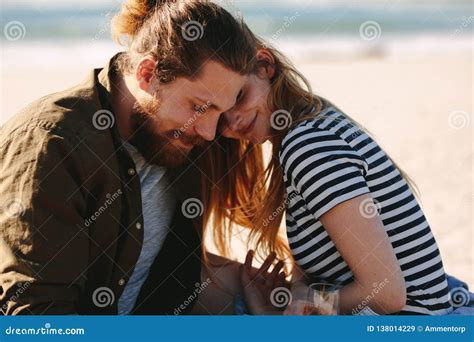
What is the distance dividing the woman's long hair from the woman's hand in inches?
3.2

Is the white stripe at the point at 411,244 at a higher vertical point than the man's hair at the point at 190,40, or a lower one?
lower

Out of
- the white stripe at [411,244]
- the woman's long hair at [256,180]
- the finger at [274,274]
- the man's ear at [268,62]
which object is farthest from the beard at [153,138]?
the white stripe at [411,244]

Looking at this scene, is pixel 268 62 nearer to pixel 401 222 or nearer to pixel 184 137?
pixel 184 137

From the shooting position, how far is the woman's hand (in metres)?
3.29

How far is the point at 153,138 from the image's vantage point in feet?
10.0

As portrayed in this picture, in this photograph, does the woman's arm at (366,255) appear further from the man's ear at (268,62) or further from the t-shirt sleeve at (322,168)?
the man's ear at (268,62)

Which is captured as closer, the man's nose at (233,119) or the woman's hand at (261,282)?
the man's nose at (233,119)

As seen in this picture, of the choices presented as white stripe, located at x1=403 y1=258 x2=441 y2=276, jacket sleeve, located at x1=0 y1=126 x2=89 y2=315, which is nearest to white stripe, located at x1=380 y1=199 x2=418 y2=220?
white stripe, located at x1=403 y1=258 x2=441 y2=276

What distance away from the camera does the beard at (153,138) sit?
9.84ft

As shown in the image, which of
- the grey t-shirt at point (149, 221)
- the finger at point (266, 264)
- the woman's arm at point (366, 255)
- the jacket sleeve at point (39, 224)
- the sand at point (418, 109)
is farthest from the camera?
the sand at point (418, 109)

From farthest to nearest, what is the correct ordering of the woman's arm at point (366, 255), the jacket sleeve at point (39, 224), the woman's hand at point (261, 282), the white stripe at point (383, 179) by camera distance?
the woman's hand at point (261, 282) < the white stripe at point (383, 179) < the woman's arm at point (366, 255) < the jacket sleeve at point (39, 224)

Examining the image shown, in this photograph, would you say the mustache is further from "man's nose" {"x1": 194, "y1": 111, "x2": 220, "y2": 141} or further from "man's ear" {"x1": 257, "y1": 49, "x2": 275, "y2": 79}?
"man's ear" {"x1": 257, "y1": 49, "x2": 275, "y2": 79}

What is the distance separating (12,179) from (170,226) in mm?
852
